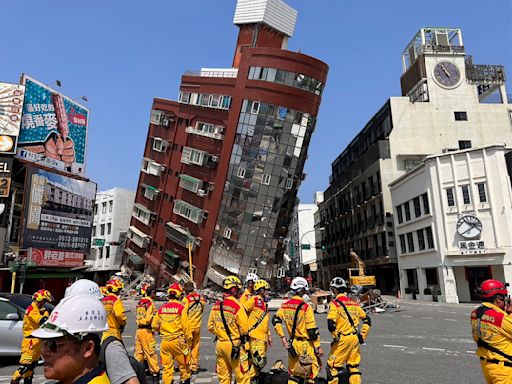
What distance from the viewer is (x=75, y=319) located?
2305 millimetres

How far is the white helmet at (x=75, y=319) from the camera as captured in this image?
2.26 meters

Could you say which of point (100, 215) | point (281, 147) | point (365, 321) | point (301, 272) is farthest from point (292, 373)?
point (301, 272)

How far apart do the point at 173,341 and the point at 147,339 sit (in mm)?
935

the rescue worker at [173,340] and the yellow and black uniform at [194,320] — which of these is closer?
the rescue worker at [173,340]

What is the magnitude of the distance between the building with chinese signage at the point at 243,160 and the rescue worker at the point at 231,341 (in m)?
31.8

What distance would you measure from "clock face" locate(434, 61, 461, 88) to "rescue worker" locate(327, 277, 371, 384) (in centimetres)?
4337

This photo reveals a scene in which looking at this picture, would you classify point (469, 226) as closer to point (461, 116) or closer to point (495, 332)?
point (461, 116)

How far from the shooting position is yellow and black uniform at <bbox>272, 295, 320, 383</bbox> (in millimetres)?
6922

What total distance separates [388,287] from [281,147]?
21.3 metres

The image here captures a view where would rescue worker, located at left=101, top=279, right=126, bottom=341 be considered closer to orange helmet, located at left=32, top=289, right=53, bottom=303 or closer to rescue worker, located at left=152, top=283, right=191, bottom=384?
rescue worker, located at left=152, top=283, right=191, bottom=384

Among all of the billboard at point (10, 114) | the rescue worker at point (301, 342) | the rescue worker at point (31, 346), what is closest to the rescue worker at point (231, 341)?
the rescue worker at point (301, 342)

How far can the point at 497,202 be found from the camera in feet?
98.6

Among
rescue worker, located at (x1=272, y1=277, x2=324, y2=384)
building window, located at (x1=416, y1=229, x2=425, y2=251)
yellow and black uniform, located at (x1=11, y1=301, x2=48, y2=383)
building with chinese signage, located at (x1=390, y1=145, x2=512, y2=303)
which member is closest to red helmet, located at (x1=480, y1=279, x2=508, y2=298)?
rescue worker, located at (x1=272, y1=277, x2=324, y2=384)

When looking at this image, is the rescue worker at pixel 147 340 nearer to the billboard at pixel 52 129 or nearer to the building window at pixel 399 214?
the billboard at pixel 52 129
